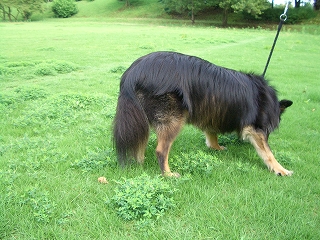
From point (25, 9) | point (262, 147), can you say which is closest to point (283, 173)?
point (262, 147)

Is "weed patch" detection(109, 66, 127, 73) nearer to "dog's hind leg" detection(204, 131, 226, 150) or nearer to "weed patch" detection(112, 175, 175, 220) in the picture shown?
"dog's hind leg" detection(204, 131, 226, 150)

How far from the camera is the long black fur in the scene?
3266 mm

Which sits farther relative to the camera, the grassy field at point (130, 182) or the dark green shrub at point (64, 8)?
the dark green shrub at point (64, 8)

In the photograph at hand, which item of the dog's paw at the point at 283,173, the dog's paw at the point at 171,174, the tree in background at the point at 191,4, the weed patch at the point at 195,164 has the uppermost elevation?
the tree in background at the point at 191,4

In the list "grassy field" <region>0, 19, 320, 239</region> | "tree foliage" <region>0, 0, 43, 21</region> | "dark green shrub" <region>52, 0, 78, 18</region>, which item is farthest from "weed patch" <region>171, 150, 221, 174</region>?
"dark green shrub" <region>52, 0, 78, 18</region>

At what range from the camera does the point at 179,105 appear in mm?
3348

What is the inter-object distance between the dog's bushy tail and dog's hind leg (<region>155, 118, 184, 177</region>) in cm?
17

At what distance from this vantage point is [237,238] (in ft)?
7.70

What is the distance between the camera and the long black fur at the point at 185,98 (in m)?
3.27

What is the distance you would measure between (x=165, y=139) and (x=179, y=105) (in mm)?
416

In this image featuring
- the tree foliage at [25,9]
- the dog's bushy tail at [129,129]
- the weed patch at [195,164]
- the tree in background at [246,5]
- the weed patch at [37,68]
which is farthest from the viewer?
the tree foliage at [25,9]

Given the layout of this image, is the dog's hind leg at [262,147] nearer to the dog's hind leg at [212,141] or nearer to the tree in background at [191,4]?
the dog's hind leg at [212,141]

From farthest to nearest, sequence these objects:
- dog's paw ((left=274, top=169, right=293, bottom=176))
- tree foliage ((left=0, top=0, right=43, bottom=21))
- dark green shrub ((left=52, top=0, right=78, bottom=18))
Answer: dark green shrub ((left=52, top=0, right=78, bottom=18)) → tree foliage ((left=0, top=0, right=43, bottom=21)) → dog's paw ((left=274, top=169, right=293, bottom=176))

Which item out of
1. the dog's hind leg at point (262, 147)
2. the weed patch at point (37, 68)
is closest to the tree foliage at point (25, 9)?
the weed patch at point (37, 68)
